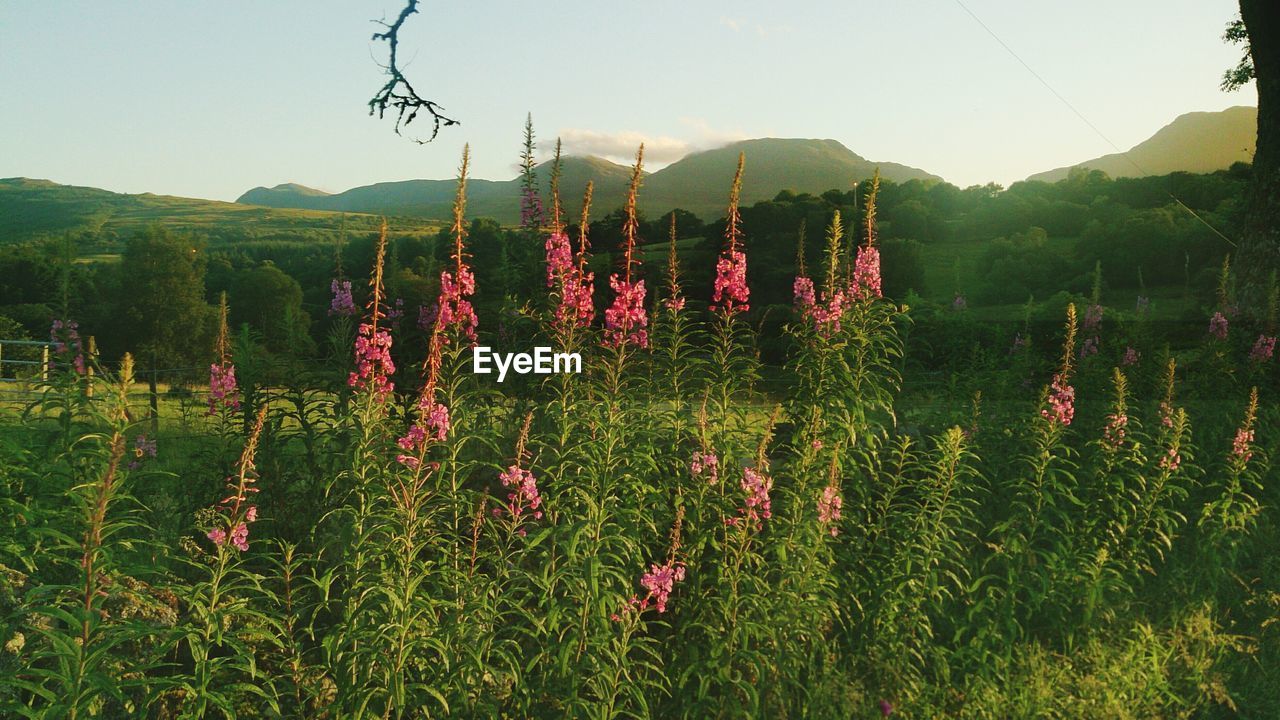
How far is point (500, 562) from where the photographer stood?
12.6ft

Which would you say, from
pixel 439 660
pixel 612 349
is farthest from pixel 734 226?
pixel 439 660

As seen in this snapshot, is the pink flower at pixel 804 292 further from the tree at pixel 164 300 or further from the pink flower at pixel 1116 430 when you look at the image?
the tree at pixel 164 300

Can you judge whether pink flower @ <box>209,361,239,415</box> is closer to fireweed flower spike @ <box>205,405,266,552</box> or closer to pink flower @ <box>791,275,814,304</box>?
fireweed flower spike @ <box>205,405,266,552</box>

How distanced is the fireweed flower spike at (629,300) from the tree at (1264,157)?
11061 mm

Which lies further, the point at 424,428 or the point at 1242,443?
the point at 1242,443

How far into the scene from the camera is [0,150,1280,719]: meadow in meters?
3.60

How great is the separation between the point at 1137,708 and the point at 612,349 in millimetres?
3648

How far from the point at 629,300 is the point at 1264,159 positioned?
40.1 feet

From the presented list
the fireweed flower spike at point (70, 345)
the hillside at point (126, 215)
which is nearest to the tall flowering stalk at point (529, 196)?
the fireweed flower spike at point (70, 345)

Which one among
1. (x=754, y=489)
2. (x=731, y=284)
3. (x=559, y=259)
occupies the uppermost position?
(x=559, y=259)

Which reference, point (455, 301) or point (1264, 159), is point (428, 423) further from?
point (1264, 159)

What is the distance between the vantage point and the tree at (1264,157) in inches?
484

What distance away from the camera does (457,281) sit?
4.51 metres

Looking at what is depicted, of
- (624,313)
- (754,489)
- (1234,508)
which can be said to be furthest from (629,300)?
(1234,508)
